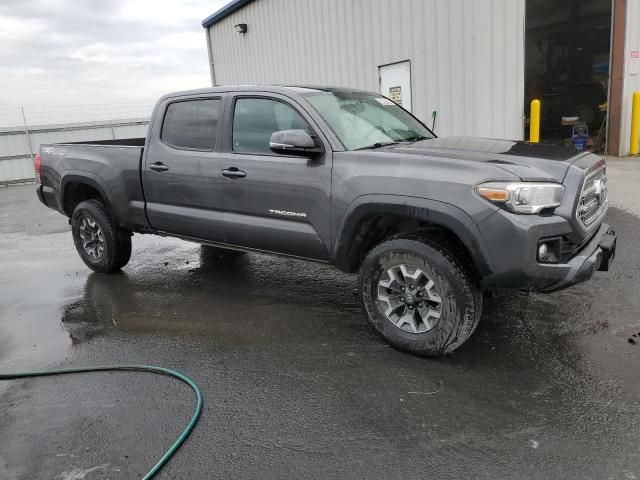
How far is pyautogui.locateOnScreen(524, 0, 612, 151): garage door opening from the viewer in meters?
14.9

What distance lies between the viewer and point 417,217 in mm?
3430

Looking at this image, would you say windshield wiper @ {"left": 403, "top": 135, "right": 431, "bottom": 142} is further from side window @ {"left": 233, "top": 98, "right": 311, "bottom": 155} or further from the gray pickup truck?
side window @ {"left": 233, "top": 98, "right": 311, "bottom": 155}

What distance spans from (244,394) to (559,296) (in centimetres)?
284

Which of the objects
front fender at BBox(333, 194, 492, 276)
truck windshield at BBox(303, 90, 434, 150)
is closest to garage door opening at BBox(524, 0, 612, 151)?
truck windshield at BBox(303, 90, 434, 150)

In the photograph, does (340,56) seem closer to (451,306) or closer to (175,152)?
(175,152)

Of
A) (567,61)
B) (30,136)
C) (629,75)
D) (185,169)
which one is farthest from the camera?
(30,136)

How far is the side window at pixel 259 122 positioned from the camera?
422 cm

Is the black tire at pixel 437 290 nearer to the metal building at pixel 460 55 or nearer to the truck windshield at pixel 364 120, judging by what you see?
the truck windshield at pixel 364 120

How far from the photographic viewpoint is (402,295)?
11.8 feet

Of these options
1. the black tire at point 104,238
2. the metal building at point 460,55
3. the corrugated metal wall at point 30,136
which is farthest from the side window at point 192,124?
the corrugated metal wall at point 30,136

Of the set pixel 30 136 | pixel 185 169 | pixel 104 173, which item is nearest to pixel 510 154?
pixel 185 169

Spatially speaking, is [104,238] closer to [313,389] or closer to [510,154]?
[313,389]

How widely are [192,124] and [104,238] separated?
5.56 feet

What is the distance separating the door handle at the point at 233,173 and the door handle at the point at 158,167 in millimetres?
774
